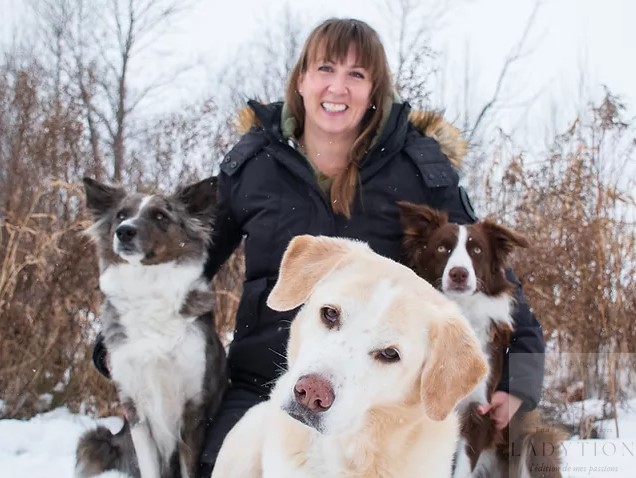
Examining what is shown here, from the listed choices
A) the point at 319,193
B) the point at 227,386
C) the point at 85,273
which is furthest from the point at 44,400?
the point at 319,193

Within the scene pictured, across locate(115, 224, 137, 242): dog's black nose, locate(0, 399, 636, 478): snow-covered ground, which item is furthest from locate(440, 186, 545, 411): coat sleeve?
locate(115, 224, 137, 242): dog's black nose

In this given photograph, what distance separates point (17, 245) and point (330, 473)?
3.82 meters

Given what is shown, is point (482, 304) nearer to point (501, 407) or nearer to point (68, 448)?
point (501, 407)

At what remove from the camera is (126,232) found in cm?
333

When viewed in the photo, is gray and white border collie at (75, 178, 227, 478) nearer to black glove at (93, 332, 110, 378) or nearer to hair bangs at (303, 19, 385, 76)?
black glove at (93, 332, 110, 378)

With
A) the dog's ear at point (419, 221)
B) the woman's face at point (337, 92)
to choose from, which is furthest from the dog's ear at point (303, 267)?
the woman's face at point (337, 92)

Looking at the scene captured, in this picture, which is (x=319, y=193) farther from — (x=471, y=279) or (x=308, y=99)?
(x=471, y=279)

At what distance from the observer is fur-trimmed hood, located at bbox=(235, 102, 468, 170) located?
3.24 m

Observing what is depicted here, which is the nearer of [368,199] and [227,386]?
[368,199]

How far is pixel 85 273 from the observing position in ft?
16.9

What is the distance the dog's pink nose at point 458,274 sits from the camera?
297 centimetres

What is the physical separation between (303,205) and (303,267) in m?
1.11

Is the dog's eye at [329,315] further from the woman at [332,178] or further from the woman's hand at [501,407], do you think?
the woman's hand at [501,407]

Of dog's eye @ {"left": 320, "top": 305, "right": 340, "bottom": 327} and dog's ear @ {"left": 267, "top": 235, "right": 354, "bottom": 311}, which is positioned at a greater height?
dog's ear @ {"left": 267, "top": 235, "right": 354, "bottom": 311}
